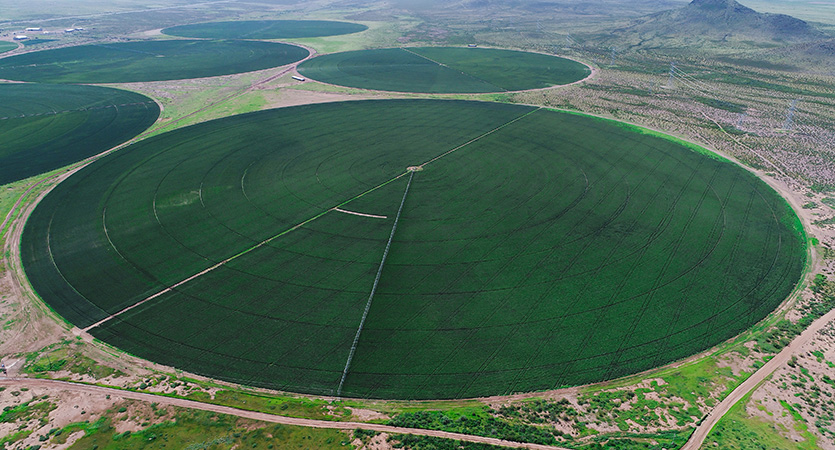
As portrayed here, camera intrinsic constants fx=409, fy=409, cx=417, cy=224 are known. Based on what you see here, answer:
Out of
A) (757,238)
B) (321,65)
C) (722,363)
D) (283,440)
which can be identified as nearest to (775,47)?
(757,238)

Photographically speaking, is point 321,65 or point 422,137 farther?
point 321,65

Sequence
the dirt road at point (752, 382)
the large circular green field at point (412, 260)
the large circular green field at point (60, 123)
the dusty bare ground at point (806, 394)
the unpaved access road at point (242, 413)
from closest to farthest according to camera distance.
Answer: the unpaved access road at point (242, 413) < the dirt road at point (752, 382) < the dusty bare ground at point (806, 394) < the large circular green field at point (412, 260) < the large circular green field at point (60, 123)

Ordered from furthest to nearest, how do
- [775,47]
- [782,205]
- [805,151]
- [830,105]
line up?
[775,47] < [830,105] < [805,151] < [782,205]

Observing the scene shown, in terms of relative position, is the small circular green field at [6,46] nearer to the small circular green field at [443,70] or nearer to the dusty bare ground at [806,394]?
the small circular green field at [443,70]

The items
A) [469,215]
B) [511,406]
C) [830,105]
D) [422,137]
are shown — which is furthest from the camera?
[830,105]

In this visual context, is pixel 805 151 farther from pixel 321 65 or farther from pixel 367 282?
pixel 321 65

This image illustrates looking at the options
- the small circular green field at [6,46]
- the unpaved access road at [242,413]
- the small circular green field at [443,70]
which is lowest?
the unpaved access road at [242,413]

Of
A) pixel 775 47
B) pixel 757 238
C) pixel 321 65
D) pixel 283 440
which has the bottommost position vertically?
pixel 283 440

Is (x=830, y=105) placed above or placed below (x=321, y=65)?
below

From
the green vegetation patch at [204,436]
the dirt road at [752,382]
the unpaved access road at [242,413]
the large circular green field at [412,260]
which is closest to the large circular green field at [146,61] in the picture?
the large circular green field at [412,260]
